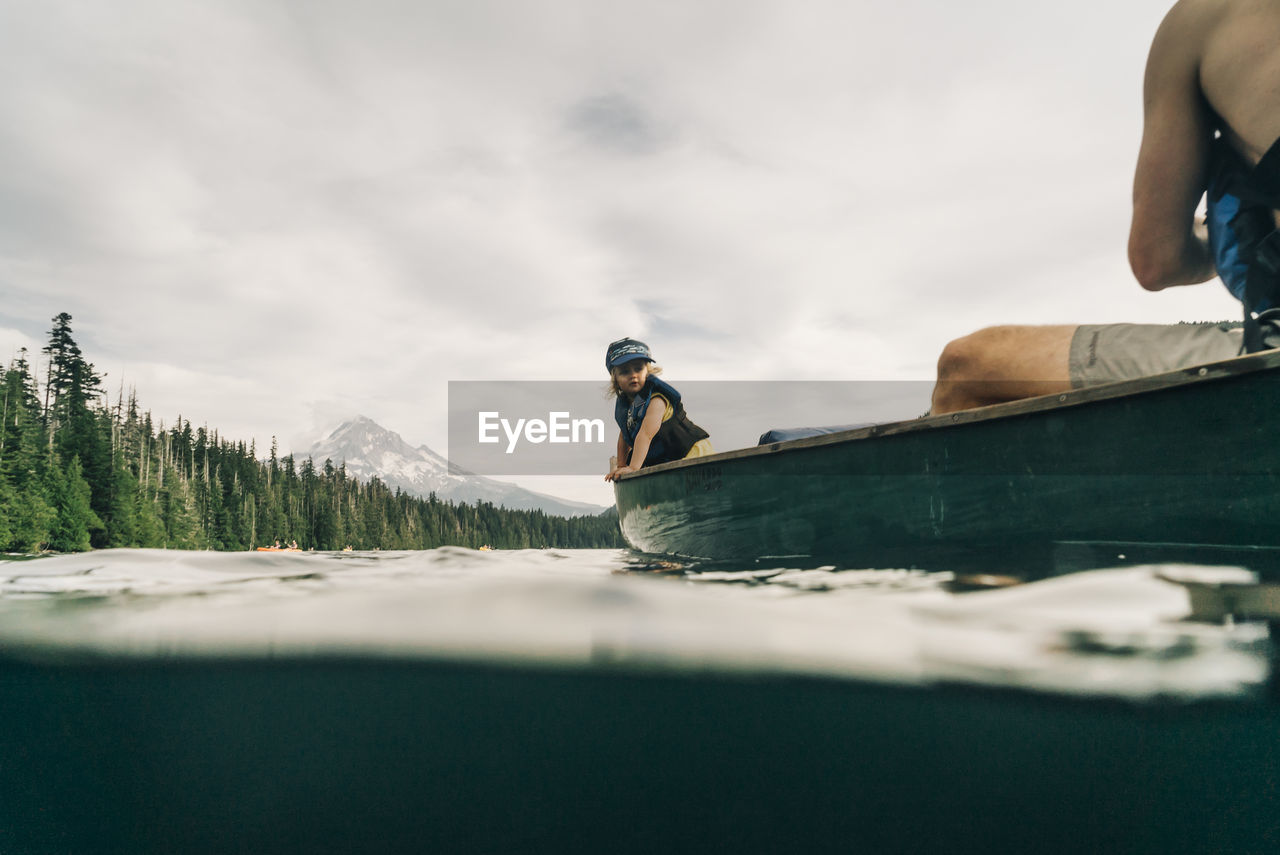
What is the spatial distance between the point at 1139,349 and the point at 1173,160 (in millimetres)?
653

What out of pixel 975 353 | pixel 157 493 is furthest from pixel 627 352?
pixel 157 493

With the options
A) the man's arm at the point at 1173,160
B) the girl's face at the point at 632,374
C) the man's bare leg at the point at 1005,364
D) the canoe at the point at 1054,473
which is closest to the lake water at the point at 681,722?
the canoe at the point at 1054,473

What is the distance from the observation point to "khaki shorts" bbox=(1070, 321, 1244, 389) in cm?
232

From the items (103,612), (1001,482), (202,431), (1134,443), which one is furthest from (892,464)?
(202,431)

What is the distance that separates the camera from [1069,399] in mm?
2082

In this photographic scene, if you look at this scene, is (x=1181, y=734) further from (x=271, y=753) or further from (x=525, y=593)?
(x=271, y=753)

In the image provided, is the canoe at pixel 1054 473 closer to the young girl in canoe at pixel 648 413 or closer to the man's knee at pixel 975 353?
the man's knee at pixel 975 353

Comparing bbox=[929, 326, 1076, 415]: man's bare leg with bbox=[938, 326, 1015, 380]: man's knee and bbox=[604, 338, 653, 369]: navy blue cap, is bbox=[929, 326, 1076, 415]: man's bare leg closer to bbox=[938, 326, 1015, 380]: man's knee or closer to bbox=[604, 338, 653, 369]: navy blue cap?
bbox=[938, 326, 1015, 380]: man's knee

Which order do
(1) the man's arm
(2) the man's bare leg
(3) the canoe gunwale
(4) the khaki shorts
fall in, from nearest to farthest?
1. (3) the canoe gunwale
2. (1) the man's arm
3. (4) the khaki shorts
4. (2) the man's bare leg

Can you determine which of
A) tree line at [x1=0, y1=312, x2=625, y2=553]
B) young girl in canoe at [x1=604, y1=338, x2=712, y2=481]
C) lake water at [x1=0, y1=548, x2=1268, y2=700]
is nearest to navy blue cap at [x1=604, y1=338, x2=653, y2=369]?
young girl in canoe at [x1=604, y1=338, x2=712, y2=481]

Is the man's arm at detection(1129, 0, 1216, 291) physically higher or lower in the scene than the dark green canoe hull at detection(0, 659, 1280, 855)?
higher

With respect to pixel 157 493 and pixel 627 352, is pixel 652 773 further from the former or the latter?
pixel 157 493

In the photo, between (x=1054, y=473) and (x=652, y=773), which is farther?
(x=1054, y=473)

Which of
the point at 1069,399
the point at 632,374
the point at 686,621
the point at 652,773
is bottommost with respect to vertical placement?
the point at 652,773
